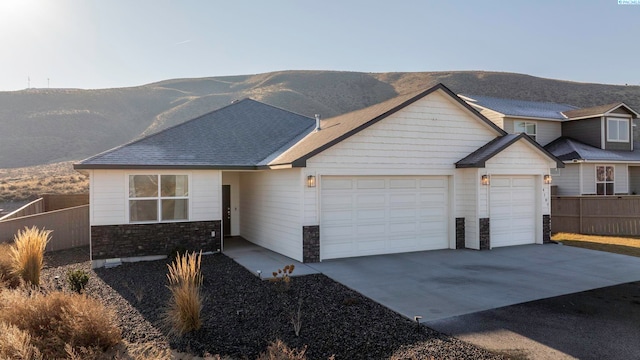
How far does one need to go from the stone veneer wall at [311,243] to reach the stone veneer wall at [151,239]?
327cm

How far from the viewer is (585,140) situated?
24.0 meters

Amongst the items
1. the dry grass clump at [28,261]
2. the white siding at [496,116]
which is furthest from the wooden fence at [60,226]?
the white siding at [496,116]

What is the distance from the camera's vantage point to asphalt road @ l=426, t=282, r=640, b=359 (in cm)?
508

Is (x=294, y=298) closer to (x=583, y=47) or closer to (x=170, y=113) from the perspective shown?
(x=583, y=47)

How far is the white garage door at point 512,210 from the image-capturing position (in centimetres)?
1287

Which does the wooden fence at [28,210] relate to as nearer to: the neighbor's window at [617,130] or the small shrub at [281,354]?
the small shrub at [281,354]

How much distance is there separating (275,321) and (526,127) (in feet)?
75.1

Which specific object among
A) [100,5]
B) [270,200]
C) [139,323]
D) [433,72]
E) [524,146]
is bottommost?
[139,323]

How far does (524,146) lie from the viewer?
12969mm

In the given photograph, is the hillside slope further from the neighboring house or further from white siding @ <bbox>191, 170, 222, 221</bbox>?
white siding @ <bbox>191, 170, 222, 221</bbox>

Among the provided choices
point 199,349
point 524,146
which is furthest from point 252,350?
point 524,146

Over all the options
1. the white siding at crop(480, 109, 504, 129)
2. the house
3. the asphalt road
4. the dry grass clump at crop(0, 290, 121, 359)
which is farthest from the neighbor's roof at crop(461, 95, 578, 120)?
the dry grass clump at crop(0, 290, 121, 359)

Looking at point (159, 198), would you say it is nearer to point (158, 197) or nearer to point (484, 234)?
point (158, 197)

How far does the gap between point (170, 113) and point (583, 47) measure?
6015 cm
